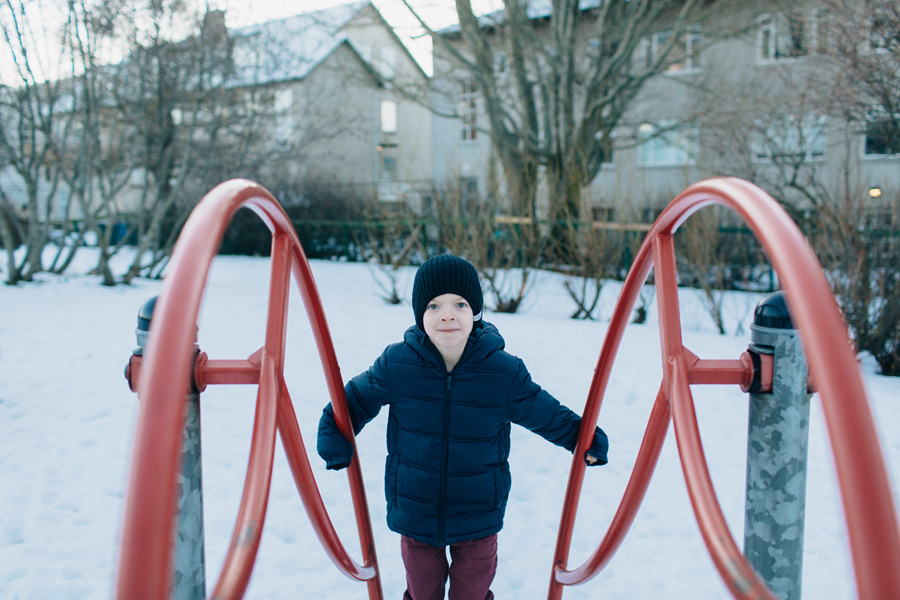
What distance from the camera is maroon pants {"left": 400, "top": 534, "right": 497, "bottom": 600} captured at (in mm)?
1773

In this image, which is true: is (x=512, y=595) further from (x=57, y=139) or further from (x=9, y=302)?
(x=57, y=139)

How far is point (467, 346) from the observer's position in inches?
67.3

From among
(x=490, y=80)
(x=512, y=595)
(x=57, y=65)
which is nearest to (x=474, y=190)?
(x=490, y=80)

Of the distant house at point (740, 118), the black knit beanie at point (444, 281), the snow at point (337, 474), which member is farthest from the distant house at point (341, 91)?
the black knit beanie at point (444, 281)

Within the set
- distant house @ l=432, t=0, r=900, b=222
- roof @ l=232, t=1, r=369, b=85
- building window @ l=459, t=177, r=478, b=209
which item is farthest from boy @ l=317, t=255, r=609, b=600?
roof @ l=232, t=1, r=369, b=85

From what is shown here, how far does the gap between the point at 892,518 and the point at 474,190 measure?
8159mm

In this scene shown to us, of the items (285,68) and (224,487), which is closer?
(224,487)

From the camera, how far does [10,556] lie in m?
2.59

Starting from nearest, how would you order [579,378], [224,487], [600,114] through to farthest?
[224,487], [579,378], [600,114]

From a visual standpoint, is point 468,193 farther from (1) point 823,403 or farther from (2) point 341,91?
(2) point 341,91

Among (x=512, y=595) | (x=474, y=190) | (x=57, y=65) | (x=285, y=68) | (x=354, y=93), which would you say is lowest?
(x=512, y=595)

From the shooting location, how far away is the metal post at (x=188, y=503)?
1.16 metres

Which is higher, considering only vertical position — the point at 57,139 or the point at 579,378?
the point at 57,139

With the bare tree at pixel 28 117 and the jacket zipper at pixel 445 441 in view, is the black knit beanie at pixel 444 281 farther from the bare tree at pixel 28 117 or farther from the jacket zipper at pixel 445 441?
the bare tree at pixel 28 117
